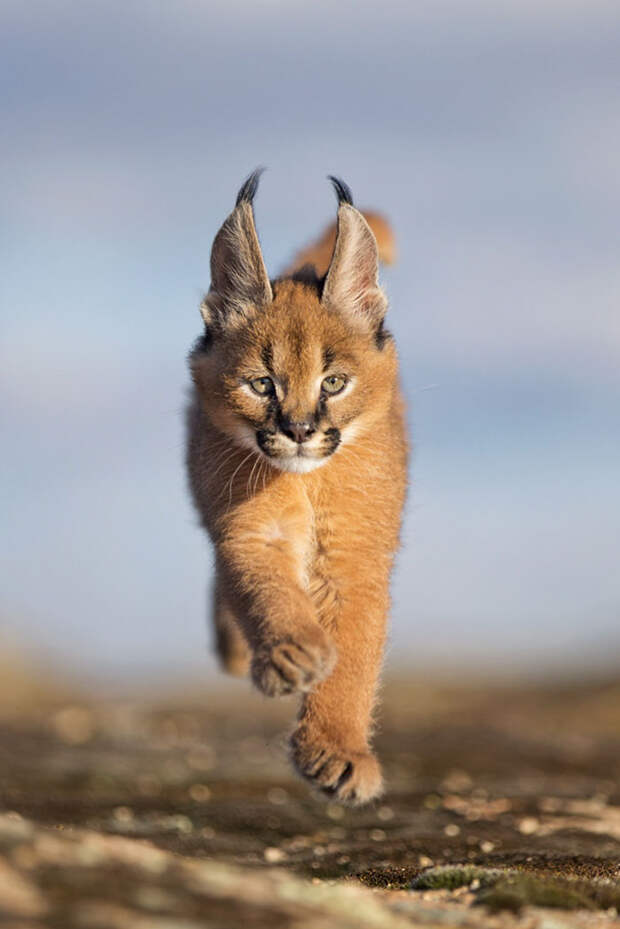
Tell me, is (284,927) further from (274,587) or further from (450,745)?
(450,745)

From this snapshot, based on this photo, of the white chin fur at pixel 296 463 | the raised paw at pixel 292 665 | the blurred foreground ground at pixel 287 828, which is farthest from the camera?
the white chin fur at pixel 296 463

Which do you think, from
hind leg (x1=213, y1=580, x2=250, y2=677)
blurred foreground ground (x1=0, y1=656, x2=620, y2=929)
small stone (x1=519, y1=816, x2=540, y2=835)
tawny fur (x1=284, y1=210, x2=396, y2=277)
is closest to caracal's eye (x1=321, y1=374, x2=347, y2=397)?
blurred foreground ground (x1=0, y1=656, x2=620, y2=929)

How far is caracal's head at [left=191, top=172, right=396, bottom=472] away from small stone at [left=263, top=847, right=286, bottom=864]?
3.64 m

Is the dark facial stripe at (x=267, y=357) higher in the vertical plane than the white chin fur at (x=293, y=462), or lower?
higher

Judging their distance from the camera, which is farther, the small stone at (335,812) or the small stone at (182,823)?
the small stone at (335,812)

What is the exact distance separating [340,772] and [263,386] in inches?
95.3

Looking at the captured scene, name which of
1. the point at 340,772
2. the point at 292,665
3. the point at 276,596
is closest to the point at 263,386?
the point at 276,596

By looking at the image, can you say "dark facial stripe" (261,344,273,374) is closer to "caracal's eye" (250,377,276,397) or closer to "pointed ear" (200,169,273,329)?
"caracal's eye" (250,377,276,397)

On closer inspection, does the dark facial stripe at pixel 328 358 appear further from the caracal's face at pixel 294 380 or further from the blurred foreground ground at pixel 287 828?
the blurred foreground ground at pixel 287 828

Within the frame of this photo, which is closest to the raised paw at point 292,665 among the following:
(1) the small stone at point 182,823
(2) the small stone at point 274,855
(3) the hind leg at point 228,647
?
(2) the small stone at point 274,855

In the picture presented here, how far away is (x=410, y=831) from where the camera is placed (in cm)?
1158

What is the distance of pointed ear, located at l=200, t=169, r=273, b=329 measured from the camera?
8430 mm

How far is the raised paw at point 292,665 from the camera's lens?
7.36 meters

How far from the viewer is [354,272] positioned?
28.4ft
